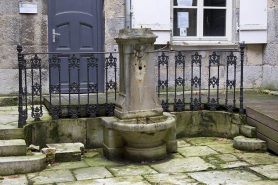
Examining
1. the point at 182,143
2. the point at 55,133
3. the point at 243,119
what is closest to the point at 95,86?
the point at 55,133

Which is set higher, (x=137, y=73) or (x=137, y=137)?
(x=137, y=73)

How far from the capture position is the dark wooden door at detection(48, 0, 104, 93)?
7629mm

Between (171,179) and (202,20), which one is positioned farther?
(202,20)

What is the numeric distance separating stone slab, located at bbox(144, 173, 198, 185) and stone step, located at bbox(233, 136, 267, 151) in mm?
1389

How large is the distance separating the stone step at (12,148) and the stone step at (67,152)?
437mm

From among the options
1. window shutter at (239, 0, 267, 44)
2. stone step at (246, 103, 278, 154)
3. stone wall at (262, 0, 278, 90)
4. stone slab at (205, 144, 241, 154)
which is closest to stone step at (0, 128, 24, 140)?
stone slab at (205, 144, 241, 154)

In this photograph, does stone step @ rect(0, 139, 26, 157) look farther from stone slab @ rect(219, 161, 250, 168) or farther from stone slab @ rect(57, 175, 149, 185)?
stone slab @ rect(219, 161, 250, 168)

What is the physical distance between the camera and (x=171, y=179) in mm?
4621

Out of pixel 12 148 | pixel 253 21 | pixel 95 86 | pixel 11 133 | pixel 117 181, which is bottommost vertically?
pixel 117 181

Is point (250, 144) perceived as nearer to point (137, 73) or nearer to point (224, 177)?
point (224, 177)

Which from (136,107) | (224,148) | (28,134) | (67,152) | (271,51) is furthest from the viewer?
(271,51)

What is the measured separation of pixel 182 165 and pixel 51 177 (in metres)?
1.60

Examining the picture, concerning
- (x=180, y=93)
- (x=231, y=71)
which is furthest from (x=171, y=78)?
(x=231, y=71)

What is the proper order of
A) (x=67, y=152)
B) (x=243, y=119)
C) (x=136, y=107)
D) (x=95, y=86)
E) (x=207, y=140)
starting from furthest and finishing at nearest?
(x=207, y=140) → (x=243, y=119) → (x=95, y=86) → (x=136, y=107) → (x=67, y=152)
